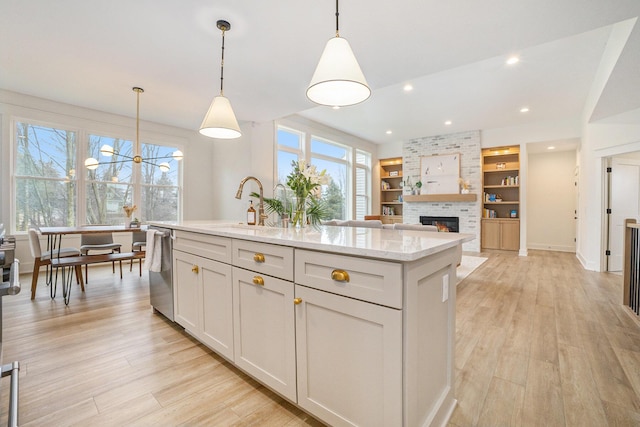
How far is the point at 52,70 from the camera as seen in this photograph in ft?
11.7

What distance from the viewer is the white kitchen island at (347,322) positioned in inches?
44.1

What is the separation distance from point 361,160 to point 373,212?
5.66ft

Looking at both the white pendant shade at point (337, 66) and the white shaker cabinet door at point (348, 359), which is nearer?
the white shaker cabinet door at point (348, 359)

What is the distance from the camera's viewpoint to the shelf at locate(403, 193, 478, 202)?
7.28 metres

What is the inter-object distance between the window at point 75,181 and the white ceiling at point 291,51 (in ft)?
2.32

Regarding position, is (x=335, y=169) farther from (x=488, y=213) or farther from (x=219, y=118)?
(x=219, y=118)

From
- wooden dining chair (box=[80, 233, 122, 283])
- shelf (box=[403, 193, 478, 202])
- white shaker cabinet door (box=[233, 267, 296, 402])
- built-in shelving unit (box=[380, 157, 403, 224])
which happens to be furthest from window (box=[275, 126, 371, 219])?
white shaker cabinet door (box=[233, 267, 296, 402])

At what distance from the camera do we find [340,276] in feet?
4.05

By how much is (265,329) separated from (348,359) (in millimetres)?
561

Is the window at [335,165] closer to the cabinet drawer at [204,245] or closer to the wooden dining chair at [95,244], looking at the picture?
the wooden dining chair at [95,244]

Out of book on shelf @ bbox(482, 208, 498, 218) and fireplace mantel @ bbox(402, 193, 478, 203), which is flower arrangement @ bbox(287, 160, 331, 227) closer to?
fireplace mantel @ bbox(402, 193, 478, 203)

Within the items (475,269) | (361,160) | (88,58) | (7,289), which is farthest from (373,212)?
(7,289)

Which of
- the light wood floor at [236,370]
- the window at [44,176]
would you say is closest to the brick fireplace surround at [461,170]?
the light wood floor at [236,370]

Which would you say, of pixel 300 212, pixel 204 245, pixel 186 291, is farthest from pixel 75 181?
pixel 300 212
